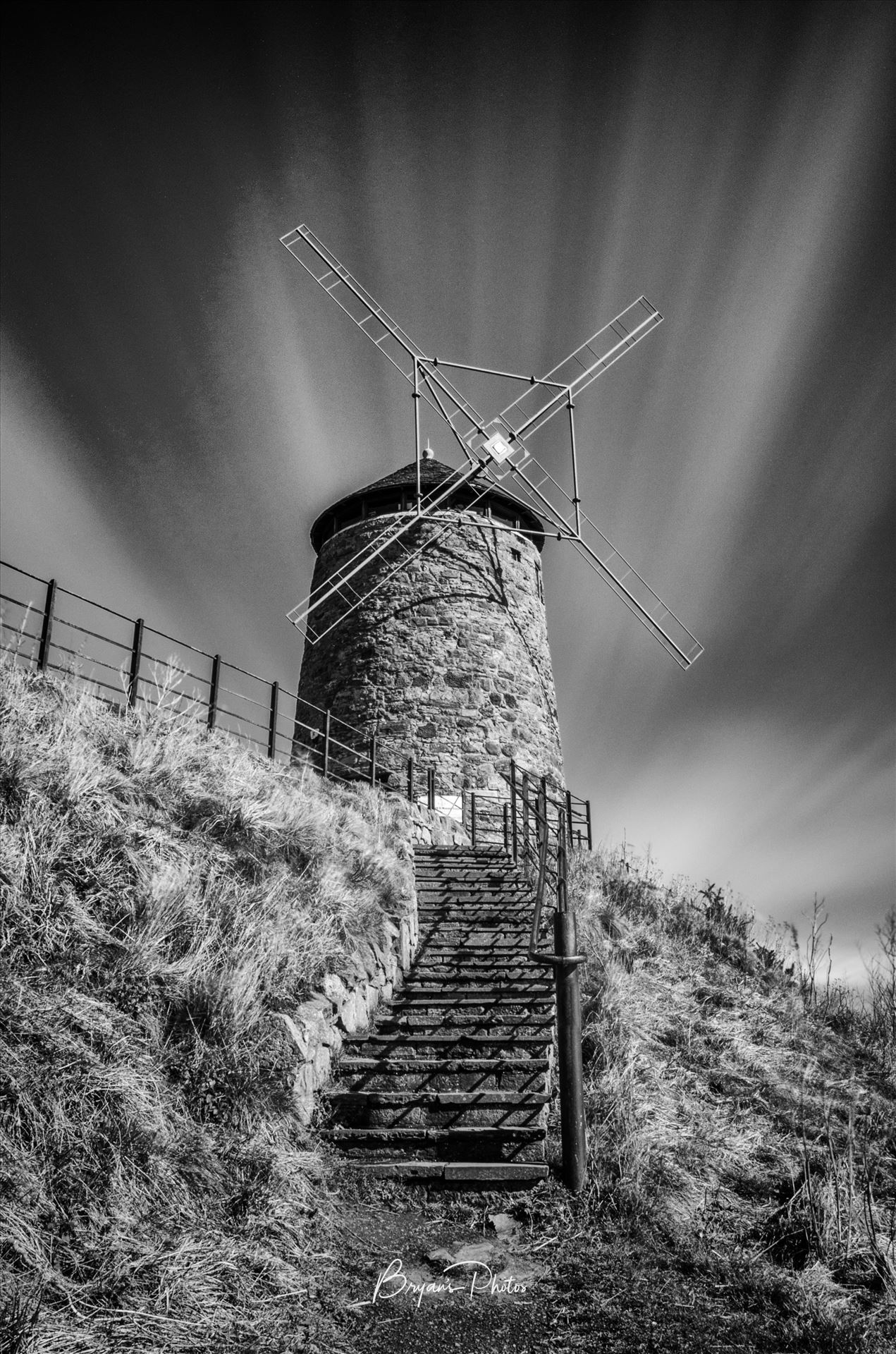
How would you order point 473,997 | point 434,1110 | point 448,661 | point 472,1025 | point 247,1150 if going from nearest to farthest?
point 247,1150 < point 434,1110 < point 472,1025 < point 473,997 < point 448,661

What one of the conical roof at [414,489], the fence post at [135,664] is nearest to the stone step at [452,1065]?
the fence post at [135,664]

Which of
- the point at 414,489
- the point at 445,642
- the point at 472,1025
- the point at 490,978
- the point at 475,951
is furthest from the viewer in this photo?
the point at 414,489

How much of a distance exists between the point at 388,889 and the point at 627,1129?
304 centimetres

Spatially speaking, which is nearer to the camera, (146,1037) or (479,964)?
(146,1037)

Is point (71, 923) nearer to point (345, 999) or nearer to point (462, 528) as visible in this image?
point (345, 999)

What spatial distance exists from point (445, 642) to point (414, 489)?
3.92 metres

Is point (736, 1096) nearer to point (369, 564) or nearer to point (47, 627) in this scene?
point (47, 627)

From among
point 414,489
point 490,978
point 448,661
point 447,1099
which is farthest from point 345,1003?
point 414,489

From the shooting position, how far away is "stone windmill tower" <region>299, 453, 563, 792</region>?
17031mm

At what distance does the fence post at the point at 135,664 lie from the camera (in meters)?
8.32

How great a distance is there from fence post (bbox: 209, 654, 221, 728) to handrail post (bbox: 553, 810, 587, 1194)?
571cm

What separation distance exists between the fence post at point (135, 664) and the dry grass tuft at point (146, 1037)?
5.38ft

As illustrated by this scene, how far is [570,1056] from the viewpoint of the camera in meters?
4.88

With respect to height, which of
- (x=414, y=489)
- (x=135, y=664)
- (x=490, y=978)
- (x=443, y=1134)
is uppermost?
(x=414, y=489)
